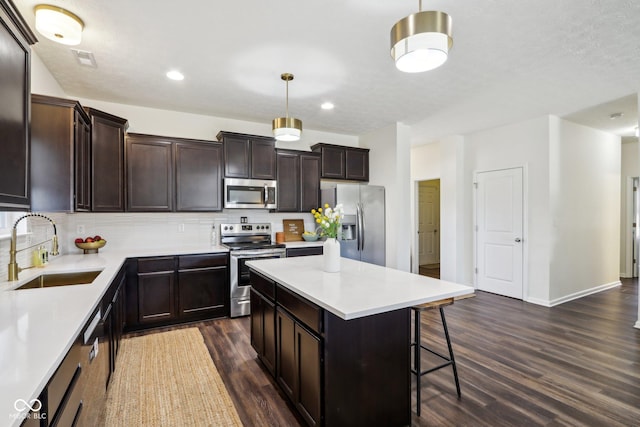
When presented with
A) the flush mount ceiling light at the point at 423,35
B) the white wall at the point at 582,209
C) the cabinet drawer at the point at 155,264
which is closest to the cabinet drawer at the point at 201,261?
the cabinet drawer at the point at 155,264

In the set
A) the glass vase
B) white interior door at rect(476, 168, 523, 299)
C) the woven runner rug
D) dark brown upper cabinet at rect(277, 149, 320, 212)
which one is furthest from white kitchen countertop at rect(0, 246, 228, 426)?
white interior door at rect(476, 168, 523, 299)

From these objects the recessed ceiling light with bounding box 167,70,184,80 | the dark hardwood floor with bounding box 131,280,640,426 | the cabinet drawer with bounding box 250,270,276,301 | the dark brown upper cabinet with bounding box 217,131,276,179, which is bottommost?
the dark hardwood floor with bounding box 131,280,640,426

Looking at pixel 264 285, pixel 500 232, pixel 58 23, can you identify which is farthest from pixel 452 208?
pixel 58 23

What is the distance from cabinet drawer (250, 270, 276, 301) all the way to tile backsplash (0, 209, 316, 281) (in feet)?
6.18

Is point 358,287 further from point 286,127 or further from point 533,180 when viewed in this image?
point 533,180

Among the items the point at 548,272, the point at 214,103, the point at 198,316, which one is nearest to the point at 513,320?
the point at 548,272

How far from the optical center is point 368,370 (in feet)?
5.81

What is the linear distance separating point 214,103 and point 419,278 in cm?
325

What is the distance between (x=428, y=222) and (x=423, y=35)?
23.1 ft

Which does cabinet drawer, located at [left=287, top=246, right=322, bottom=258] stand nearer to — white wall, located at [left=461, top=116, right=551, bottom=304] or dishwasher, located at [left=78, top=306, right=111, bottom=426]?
dishwasher, located at [left=78, top=306, right=111, bottom=426]

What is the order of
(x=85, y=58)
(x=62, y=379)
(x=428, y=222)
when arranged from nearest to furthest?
1. (x=62, y=379)
2. (x=85, y=58)
3. (x=428, y=222)

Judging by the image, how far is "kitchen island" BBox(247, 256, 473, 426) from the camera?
1.68m

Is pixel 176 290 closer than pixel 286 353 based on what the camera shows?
No

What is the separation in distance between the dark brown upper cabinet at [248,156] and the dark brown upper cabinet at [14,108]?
265cm
